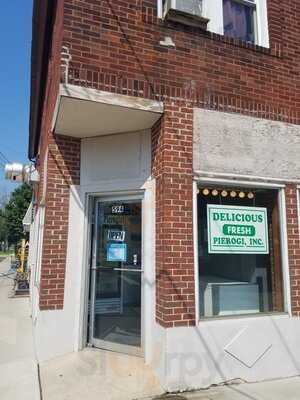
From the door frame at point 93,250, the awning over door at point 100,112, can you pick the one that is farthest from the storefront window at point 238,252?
the awning over door at point 100,112

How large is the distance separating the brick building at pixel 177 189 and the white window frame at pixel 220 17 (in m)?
0.02

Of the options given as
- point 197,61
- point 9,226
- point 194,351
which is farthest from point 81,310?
point 9,226

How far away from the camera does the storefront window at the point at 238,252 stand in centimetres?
513

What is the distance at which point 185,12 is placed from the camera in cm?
527

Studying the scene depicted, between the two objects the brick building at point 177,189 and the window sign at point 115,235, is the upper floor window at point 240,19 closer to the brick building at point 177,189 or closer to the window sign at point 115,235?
the brick building at point 177,189

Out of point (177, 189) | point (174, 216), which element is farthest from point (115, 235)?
point (177, 189)

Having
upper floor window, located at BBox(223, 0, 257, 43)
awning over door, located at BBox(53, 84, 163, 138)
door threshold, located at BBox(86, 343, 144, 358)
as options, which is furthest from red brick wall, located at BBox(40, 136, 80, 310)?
upper floor window, located at BBox(223, 0, 257, 43)

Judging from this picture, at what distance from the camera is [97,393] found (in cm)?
433

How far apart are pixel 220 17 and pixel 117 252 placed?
3.99 m

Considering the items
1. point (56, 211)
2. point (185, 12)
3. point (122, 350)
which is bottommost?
point (122, 350)

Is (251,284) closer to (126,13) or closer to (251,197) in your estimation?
(251,197)

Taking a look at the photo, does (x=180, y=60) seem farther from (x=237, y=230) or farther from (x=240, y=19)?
(x=237, y=230)

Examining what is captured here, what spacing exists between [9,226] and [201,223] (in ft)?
119

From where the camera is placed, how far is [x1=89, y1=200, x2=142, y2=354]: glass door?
5516 millimetres
